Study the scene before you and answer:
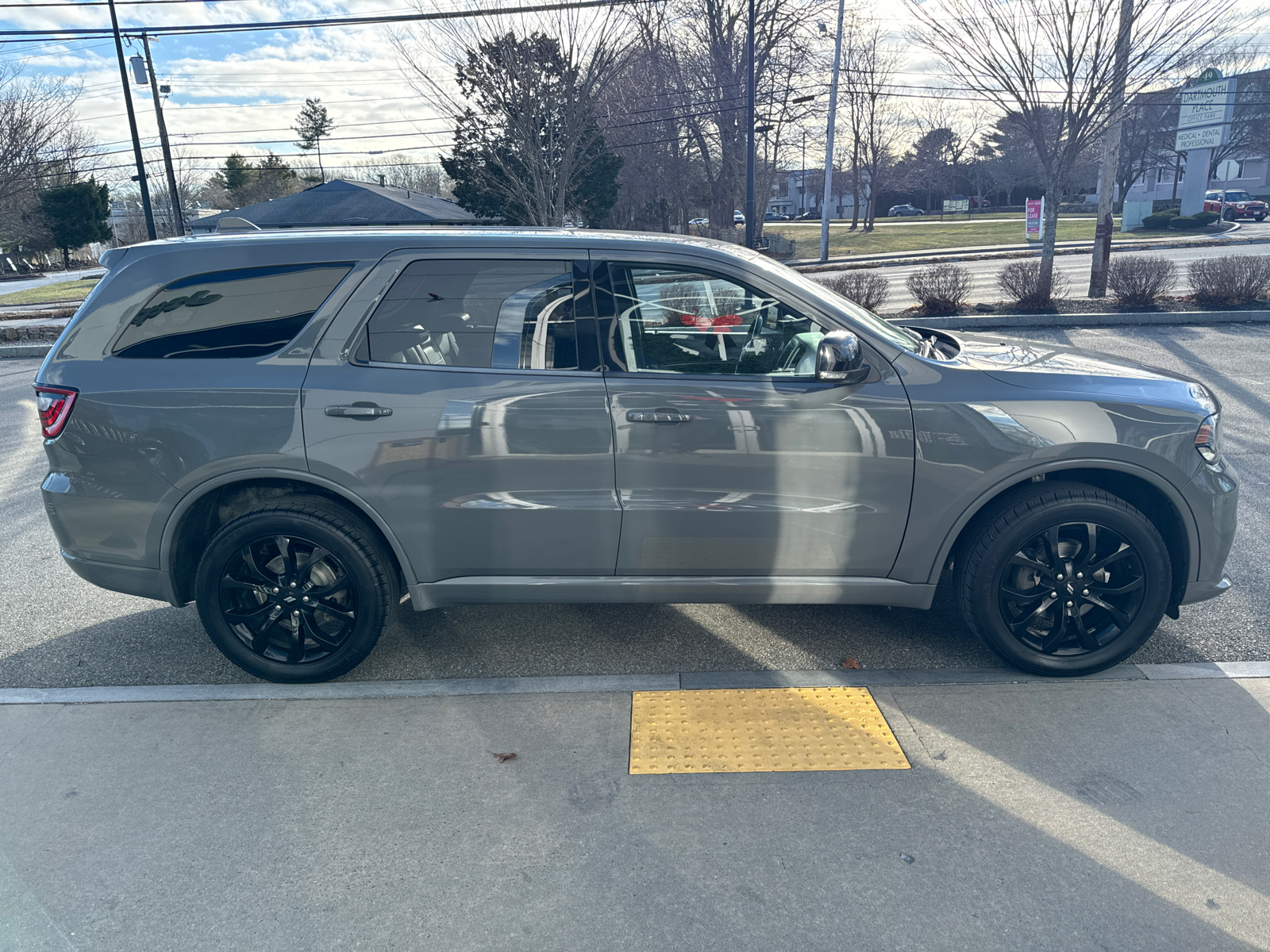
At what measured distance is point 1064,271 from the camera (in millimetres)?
22625

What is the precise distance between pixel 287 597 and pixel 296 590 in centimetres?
5

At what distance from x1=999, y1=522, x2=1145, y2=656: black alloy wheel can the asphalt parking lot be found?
0.33 meters

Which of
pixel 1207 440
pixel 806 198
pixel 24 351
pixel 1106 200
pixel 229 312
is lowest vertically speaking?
pixel 24 351

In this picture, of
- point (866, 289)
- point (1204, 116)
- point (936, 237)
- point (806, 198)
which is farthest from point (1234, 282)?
point (806, 198)

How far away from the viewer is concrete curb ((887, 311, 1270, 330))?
13047mm

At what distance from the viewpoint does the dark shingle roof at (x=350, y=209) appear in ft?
71.8

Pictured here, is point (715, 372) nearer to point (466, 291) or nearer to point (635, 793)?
point (466, 291)

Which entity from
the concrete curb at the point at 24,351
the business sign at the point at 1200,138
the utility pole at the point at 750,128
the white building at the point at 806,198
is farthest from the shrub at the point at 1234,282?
the white building at the point at 806,198

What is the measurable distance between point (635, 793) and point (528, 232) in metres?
2.25

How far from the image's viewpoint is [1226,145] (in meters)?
58.2

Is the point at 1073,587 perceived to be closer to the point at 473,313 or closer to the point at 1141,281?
the point at 473,313

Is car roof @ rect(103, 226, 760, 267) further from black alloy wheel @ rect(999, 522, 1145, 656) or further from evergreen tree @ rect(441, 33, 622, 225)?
evergreen tree @ rect(441, 33, 622, 225)

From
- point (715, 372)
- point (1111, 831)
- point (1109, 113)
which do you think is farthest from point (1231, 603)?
point (1109, 113)

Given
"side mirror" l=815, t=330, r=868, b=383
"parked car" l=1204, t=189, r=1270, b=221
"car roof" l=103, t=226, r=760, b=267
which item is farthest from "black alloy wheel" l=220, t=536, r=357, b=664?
"parked car" l=1204, t=189, r=1270, b=221
